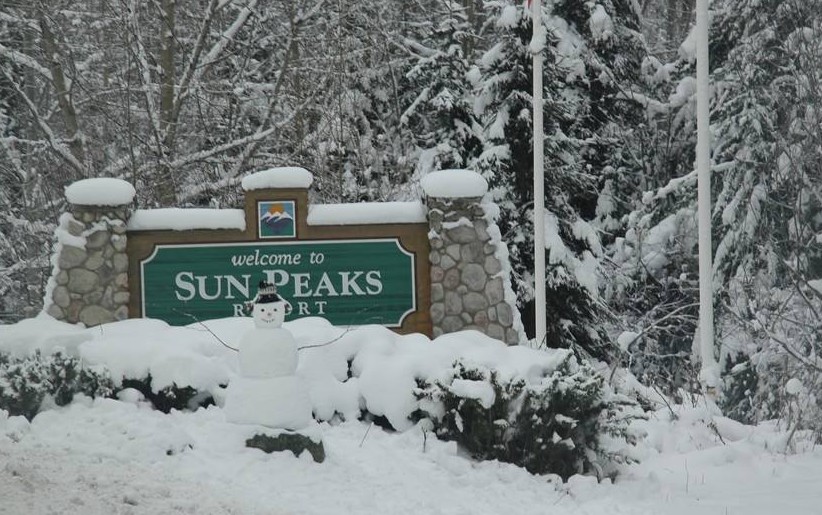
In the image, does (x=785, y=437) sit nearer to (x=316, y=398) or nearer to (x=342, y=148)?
(x=316, y=398)

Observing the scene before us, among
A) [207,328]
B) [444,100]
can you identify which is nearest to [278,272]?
[207,328]

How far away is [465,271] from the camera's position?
386 inches

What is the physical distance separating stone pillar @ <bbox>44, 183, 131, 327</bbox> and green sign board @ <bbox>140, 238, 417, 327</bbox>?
285 millimetres

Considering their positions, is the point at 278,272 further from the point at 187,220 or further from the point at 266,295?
the point at 266,295

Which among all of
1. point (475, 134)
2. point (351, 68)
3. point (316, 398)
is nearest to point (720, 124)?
point (475, 134)

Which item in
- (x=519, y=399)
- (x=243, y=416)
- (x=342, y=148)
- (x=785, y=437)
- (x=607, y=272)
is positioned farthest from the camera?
(x=607, y=272)

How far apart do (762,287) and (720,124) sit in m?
3.26

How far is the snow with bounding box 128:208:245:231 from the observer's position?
32.3 feet

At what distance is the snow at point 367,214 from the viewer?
32.3 ft

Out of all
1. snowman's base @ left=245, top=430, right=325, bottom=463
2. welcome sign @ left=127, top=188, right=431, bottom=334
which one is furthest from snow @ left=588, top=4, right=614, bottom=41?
snowman's base @ left=245, top=430, right=325, bottom=463

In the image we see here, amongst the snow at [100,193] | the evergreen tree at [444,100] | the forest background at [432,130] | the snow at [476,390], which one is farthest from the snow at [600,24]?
the snow at [476,390]

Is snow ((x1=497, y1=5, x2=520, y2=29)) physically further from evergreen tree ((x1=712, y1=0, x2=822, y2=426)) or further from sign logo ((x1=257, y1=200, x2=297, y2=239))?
sign logo ((x1=257, y1=200, x2=297, y2=239))

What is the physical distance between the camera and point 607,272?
18781 millimetres

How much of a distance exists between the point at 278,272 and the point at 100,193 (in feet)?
5.91
